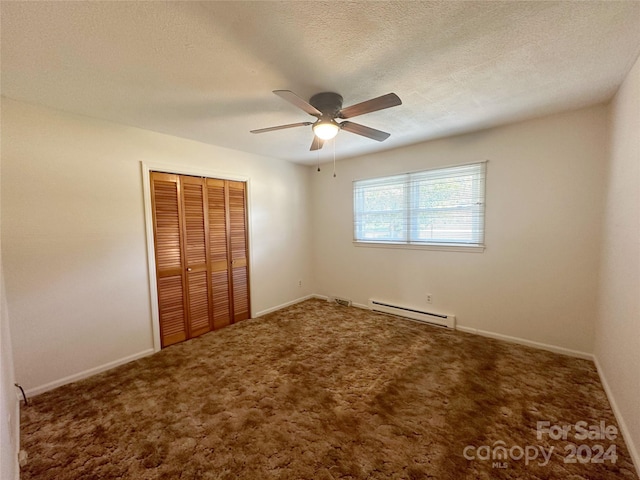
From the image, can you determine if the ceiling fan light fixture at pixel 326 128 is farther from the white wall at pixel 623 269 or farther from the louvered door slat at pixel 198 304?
the louvered door slat at pixel 198 304

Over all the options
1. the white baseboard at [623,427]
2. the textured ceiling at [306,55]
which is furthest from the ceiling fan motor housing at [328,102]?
the white baseboard at [623,427]

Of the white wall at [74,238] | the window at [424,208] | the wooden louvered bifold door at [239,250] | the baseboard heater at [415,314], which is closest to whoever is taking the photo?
the white wall at [74,238]

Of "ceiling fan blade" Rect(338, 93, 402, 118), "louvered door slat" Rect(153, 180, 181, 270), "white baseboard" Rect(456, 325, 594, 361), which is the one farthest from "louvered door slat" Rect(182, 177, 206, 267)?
"white baseboard" Rect(456, 325, 594, 361)

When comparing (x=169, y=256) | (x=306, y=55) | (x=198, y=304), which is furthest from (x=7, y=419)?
(x=306, y=55)

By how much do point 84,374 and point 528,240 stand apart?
475 centimetres

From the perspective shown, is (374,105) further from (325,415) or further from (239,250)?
(239,250)

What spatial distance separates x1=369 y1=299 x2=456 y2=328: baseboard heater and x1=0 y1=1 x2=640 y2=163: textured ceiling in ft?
8.12

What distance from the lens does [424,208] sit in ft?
11.9

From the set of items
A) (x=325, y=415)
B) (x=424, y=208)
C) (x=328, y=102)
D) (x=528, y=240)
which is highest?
(x=328, y=102)

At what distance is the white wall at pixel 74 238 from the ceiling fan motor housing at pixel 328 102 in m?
1.92

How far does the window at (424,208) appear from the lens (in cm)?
322

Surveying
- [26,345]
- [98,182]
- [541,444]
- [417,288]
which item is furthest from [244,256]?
[541,444]

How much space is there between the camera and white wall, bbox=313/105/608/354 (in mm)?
2572

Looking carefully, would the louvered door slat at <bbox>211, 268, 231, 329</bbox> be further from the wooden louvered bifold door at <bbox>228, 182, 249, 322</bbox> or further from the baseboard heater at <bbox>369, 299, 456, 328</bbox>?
the baseboard heater at <bbox>369, 299, 456, 328</bbox>
